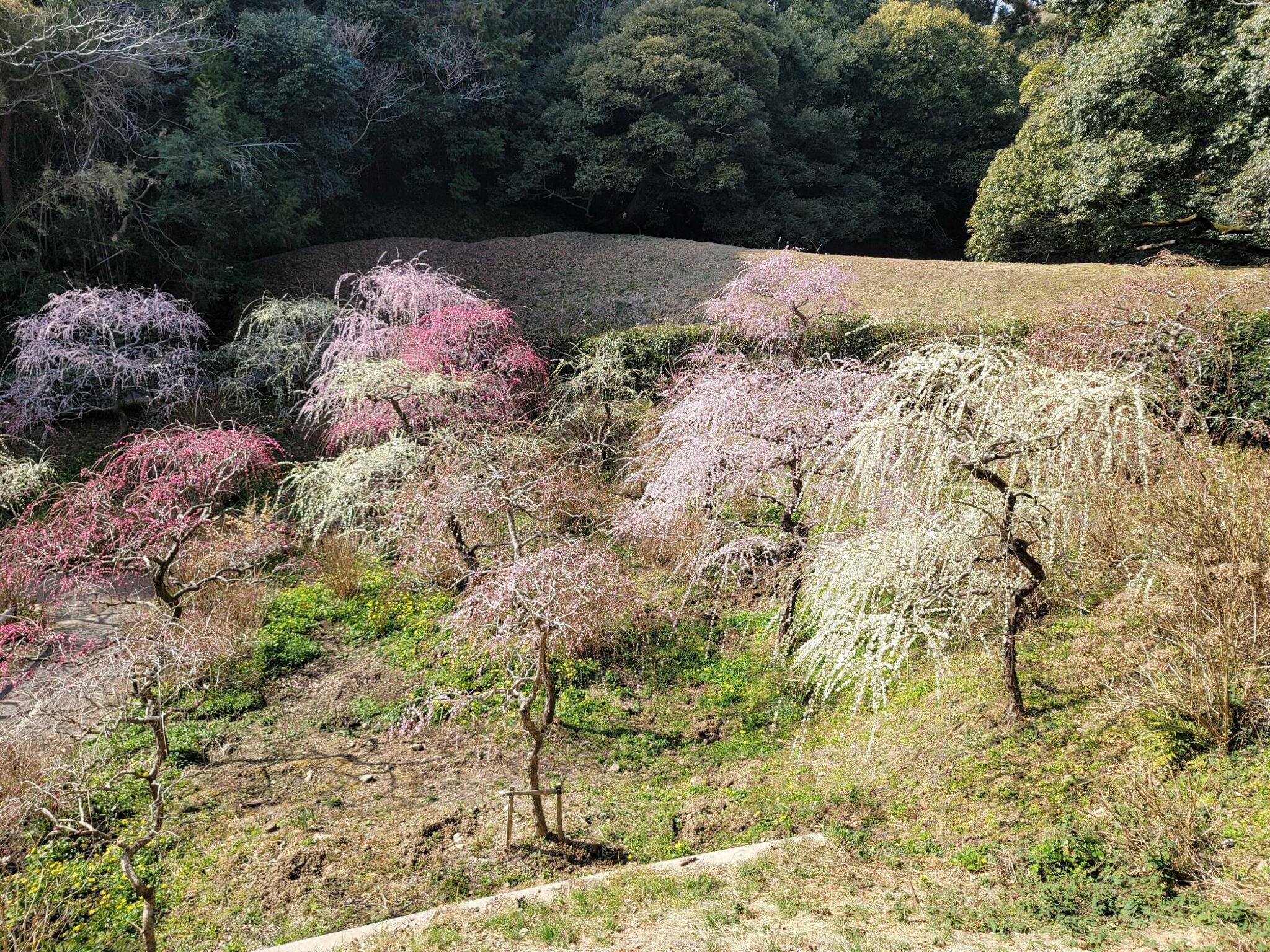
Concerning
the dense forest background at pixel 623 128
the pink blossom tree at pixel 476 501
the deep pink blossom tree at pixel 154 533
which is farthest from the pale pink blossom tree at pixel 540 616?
the dense forest background at pixel 623 128

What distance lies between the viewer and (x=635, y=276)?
15.2 metres

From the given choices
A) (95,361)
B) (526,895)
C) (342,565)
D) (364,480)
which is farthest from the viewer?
(95,361)

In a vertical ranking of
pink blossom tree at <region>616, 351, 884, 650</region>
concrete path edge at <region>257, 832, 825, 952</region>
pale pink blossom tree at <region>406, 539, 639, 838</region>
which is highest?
pink blossom tree at <region>616, 351, 884, 650</region>

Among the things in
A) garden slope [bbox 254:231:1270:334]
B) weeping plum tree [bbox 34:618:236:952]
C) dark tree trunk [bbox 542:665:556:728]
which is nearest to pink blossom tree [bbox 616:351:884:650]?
dark tree trunk [bbox 542:665:556:728]

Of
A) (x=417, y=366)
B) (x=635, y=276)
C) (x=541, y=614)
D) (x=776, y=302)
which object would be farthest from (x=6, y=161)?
(x=541, y=614)

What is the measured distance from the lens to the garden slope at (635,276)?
12.7 m

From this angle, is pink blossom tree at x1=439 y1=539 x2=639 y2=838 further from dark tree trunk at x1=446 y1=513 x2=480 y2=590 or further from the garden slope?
the garden slope

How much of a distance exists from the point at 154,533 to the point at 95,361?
151 inches

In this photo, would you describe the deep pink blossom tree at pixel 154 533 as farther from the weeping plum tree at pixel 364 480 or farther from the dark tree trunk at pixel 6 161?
the dark tree trunk at pixel 6 161

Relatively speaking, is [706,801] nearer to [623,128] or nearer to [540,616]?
[540,616]

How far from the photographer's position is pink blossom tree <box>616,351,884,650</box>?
5277 mm

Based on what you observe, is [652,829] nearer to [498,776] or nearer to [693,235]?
[498,776]

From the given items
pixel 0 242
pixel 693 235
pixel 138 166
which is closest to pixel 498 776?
pixel 0 242

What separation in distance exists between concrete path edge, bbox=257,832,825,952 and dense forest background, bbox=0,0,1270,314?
33.4 feet
